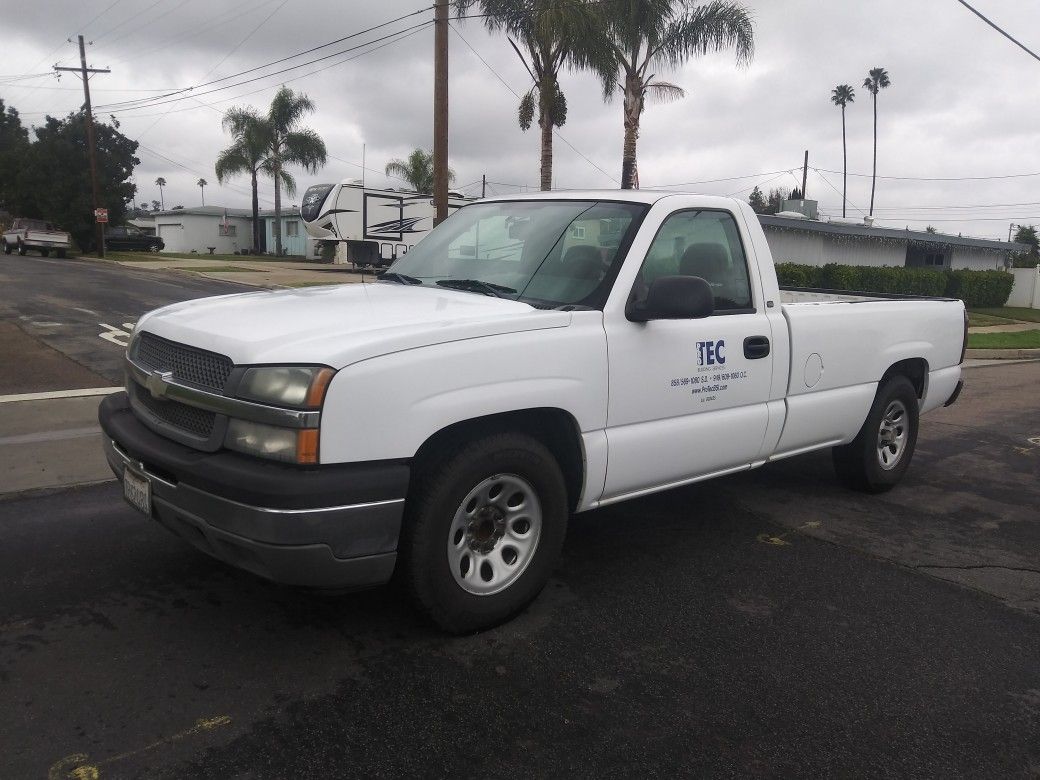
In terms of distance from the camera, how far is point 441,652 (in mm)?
3422

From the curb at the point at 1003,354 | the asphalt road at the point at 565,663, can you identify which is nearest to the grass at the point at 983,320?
the curb at the point at 1003,354

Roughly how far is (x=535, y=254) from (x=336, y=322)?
4.01 feet

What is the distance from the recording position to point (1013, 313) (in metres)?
30.6

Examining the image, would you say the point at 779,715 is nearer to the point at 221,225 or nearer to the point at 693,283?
the point at 693,283

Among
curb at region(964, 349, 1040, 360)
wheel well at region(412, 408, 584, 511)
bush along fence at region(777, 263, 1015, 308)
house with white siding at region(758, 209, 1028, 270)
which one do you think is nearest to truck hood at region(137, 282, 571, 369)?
wheel well at region(412, 408, 584, 511)

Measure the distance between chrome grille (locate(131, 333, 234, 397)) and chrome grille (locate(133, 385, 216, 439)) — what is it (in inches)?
4.1

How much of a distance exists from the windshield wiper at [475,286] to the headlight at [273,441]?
1.36 metres

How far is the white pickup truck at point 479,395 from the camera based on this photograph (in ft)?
9.76

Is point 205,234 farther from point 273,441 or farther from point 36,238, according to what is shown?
point 273,441

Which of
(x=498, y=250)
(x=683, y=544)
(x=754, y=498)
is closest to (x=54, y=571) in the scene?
(x=498, y=250)

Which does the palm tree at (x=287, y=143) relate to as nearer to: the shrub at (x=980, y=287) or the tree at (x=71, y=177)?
the tree at (x=71, y=177)

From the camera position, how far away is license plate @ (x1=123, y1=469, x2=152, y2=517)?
11.1ft

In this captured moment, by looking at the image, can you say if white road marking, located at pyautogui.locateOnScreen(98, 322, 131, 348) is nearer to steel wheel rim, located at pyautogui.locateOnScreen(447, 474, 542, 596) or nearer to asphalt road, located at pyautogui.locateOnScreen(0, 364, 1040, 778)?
asphalt road, located at pyautogui.locateOnScreen(0, 364, 1040, 778)

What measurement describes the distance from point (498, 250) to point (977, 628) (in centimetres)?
288
